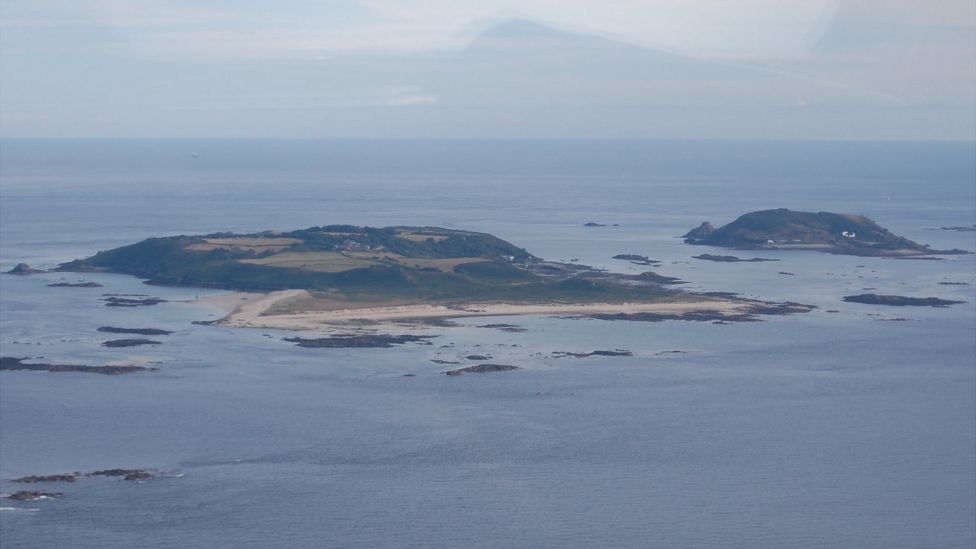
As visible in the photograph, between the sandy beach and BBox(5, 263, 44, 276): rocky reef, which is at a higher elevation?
BBox(5, 263, 44, 276): rocky reef

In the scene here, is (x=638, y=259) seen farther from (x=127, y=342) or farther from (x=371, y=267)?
(x=127, y=342)

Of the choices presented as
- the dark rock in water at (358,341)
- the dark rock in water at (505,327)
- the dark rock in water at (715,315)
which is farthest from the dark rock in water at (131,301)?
the dark rock in water at (715,315)

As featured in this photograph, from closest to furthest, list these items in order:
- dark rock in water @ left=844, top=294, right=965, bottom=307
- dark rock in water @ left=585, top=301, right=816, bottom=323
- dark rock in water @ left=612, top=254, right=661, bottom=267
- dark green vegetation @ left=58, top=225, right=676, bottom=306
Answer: dark rock in water @ left=585, top=301, right=816, bottom=323 → dark rock in water @ left=844, top=294, right=965, bottom=307 → dark green vegetation @ left=58, top=225, right=676, bottom=306 → dark rock in water @ left=612, top=254, right=661, bottom=267

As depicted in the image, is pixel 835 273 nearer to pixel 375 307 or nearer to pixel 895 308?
pixel 895 308

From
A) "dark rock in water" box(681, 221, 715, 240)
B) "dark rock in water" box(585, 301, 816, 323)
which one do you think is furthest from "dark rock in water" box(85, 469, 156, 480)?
"dark rock in water" box(681, 221, 715, 240)

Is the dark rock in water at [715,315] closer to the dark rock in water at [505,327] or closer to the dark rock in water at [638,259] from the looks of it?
the dark rock in water at [505,327]

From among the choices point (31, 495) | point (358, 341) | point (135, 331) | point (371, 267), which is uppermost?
point (371, 267)

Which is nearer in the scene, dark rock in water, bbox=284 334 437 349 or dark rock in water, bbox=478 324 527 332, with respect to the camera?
dark rock in water, bbox=284 334 437 349

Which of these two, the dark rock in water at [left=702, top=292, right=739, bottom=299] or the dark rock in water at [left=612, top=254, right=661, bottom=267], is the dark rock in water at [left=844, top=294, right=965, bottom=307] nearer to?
the dark rock in water at [left=702, top=292, right=739, bottom=299]

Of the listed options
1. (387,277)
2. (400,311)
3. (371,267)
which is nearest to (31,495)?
(400,311)
